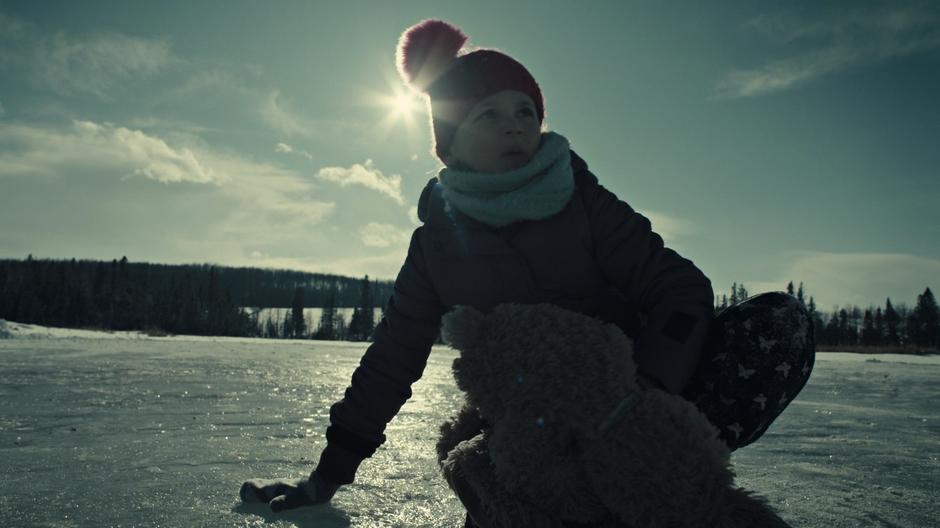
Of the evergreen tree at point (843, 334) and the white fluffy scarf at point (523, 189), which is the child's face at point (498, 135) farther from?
the evergreen tree at point (843, 334)

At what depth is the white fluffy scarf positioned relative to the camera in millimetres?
1351

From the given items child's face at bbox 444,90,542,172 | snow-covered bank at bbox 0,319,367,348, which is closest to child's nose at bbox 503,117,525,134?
child's face at bbox 444,90,542,172

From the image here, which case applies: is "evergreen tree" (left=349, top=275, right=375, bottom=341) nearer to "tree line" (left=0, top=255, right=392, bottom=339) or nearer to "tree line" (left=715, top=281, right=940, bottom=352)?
"tree line" (left=0, top=255, right=392, bottom=339)

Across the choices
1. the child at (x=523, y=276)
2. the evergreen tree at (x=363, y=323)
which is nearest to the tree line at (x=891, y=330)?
the evergreen tree at (x=363, y=323)

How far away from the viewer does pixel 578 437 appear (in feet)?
3.35

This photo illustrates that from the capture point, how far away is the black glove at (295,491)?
1.76 m

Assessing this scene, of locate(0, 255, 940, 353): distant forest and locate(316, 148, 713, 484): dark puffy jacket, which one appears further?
locate(0, 255, 940, 353): distant forest

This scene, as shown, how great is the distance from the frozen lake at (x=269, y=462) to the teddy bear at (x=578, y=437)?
0.72 meters

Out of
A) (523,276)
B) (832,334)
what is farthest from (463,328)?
(832,334)

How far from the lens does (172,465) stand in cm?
220

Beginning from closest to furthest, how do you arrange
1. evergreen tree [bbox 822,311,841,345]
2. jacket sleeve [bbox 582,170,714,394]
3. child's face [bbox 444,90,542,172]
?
jacket sleeve [bbox 582,170,714,394]
child's face [bbox 444,90,542,172]
evergreen tree [bbox 822,311,841,345]

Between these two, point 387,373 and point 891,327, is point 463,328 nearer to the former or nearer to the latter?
point 387,373

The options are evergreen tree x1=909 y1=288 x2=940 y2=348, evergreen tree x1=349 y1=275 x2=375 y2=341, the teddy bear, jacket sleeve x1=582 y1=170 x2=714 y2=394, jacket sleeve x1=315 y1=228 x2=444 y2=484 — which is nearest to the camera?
the teddy bear

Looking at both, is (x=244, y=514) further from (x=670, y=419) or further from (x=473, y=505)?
(x=670, y=419)
